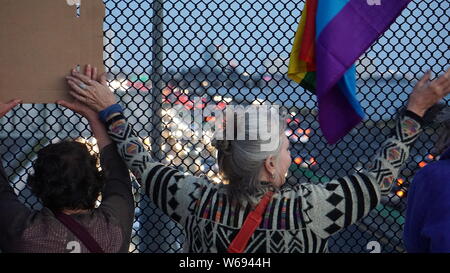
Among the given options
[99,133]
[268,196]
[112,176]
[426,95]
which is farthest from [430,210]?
[99,133]

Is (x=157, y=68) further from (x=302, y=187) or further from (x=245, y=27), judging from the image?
(x=302, y=187)

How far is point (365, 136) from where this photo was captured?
3.21m

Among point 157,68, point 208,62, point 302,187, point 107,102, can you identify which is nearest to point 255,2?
point 208,62

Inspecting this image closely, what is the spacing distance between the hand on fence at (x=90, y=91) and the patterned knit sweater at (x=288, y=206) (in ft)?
1.29

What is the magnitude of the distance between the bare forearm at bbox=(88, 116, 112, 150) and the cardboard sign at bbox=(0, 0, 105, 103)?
0.45ft

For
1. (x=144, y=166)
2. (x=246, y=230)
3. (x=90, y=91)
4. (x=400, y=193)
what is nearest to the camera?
(x=246, y=230)

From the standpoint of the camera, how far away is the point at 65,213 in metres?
2.06

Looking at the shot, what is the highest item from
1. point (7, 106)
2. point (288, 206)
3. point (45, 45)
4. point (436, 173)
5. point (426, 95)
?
point (45, 45)

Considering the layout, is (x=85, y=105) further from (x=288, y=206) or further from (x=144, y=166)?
(x=288, y=206)

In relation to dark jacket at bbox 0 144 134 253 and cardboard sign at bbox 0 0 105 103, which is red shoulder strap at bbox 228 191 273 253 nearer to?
dark jacket at bbox 0 144 134 253

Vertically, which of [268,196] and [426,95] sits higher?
[426,95]

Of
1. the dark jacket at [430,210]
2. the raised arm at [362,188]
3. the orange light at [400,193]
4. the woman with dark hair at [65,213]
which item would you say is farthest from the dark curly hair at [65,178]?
the orange light at [400,193]

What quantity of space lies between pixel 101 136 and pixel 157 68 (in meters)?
0.62

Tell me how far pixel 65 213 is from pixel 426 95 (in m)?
1.33
